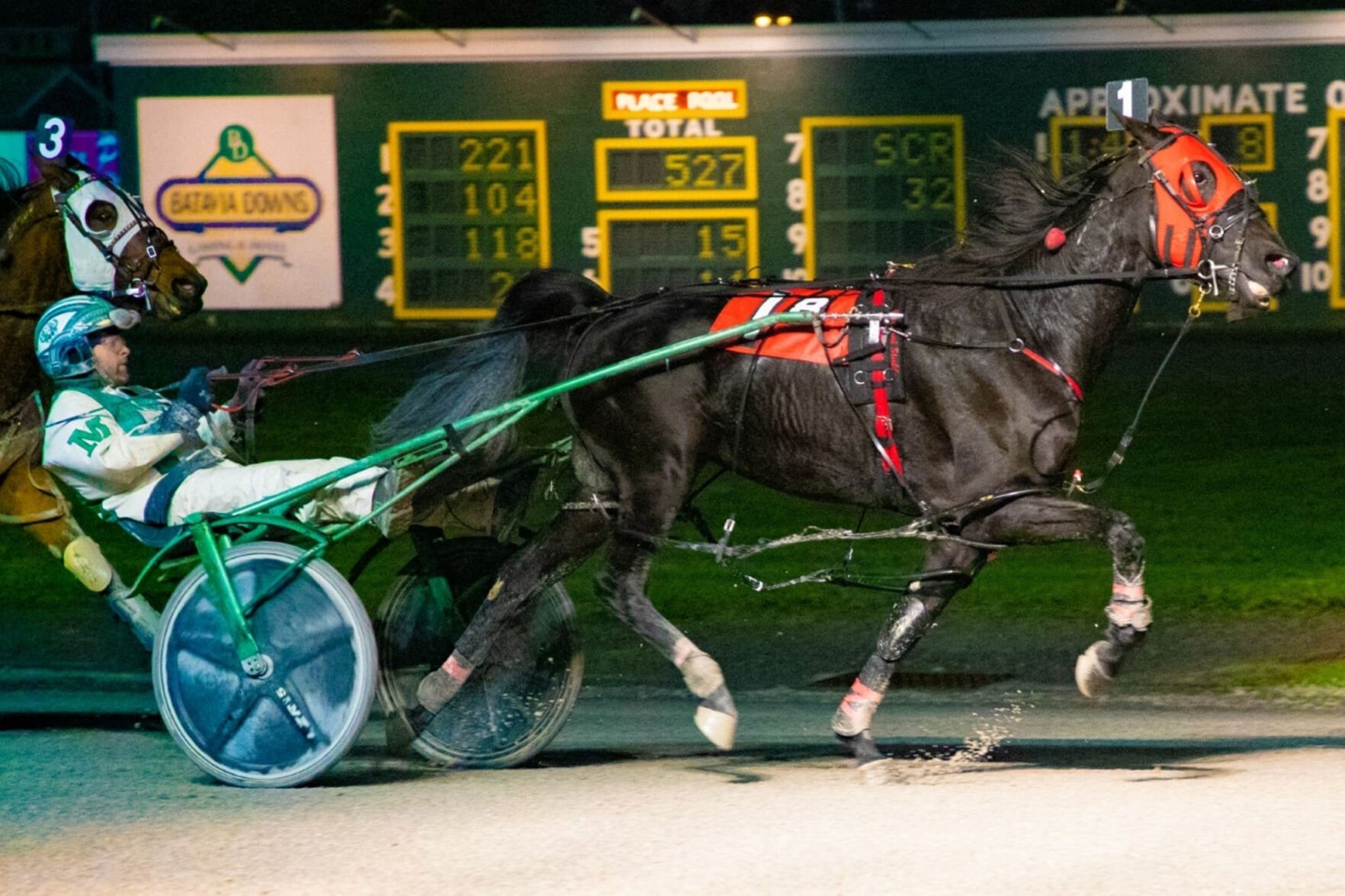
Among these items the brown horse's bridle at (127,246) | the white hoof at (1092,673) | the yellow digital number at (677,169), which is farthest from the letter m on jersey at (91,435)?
the yellow digital number at (677,169)

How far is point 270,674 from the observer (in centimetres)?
646

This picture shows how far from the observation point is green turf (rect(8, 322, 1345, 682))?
9.49m

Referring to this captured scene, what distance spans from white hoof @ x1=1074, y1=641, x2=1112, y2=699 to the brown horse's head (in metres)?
3.49

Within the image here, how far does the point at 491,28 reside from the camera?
24.1 m

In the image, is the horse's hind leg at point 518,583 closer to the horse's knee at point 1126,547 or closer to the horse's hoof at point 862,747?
the horse's hoof at point 862,747

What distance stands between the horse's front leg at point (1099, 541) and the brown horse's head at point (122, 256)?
3.14 m

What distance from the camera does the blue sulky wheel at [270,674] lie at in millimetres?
6438

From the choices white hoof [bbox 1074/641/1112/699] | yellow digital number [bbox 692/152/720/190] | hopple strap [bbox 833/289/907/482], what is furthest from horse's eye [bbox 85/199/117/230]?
yellow digital number [bbox 692/152/720/190]

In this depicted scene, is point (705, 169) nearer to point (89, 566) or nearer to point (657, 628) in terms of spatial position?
point (89, 566)

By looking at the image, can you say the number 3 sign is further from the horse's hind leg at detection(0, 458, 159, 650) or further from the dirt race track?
the dirt race track

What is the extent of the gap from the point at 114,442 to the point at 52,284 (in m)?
1.34

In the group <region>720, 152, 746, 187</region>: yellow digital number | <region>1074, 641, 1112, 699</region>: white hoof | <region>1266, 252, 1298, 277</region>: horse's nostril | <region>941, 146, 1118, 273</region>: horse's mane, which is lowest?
<region>1074, 641, 1112, 699</region>: white hoof

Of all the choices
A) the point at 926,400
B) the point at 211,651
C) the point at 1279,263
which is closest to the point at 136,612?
the point at 211,651

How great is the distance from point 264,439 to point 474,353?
8156mm
